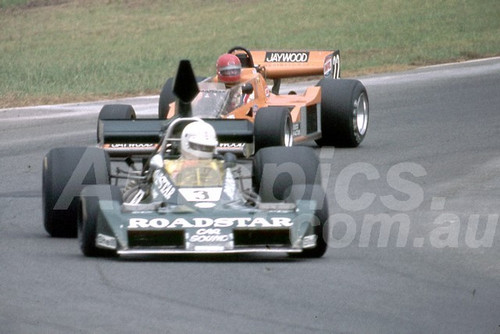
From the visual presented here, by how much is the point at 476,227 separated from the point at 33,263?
397 cm

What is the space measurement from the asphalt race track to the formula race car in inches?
6.3

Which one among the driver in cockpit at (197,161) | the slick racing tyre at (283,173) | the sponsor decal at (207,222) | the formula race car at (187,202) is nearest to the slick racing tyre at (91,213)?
the formula race car at (187,202)

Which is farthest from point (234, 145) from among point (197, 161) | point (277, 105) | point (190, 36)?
point (190, 36)

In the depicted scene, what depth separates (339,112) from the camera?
17.8 metres

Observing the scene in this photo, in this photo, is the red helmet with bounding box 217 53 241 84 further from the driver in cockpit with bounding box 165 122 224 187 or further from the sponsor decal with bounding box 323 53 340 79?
the driver in cockpit with bounding box 165 122 224 187

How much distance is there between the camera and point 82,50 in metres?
40.2

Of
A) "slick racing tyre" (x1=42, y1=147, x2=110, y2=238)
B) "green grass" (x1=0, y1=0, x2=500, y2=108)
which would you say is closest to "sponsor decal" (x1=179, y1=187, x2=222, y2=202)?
"slick racing tyre" (x1=42, y1=147, x2=110, y2=238)

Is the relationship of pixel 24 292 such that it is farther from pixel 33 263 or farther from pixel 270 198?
pixel 270 198

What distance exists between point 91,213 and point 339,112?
7.86 metres

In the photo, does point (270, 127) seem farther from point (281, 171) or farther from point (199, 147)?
point (199, 147)

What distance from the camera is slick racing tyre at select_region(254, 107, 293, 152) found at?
615 inches

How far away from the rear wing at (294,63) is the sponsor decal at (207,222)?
368 inches

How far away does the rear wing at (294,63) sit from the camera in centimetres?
1947

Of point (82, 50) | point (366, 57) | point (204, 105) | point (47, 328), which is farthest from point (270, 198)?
point (82, 50)
